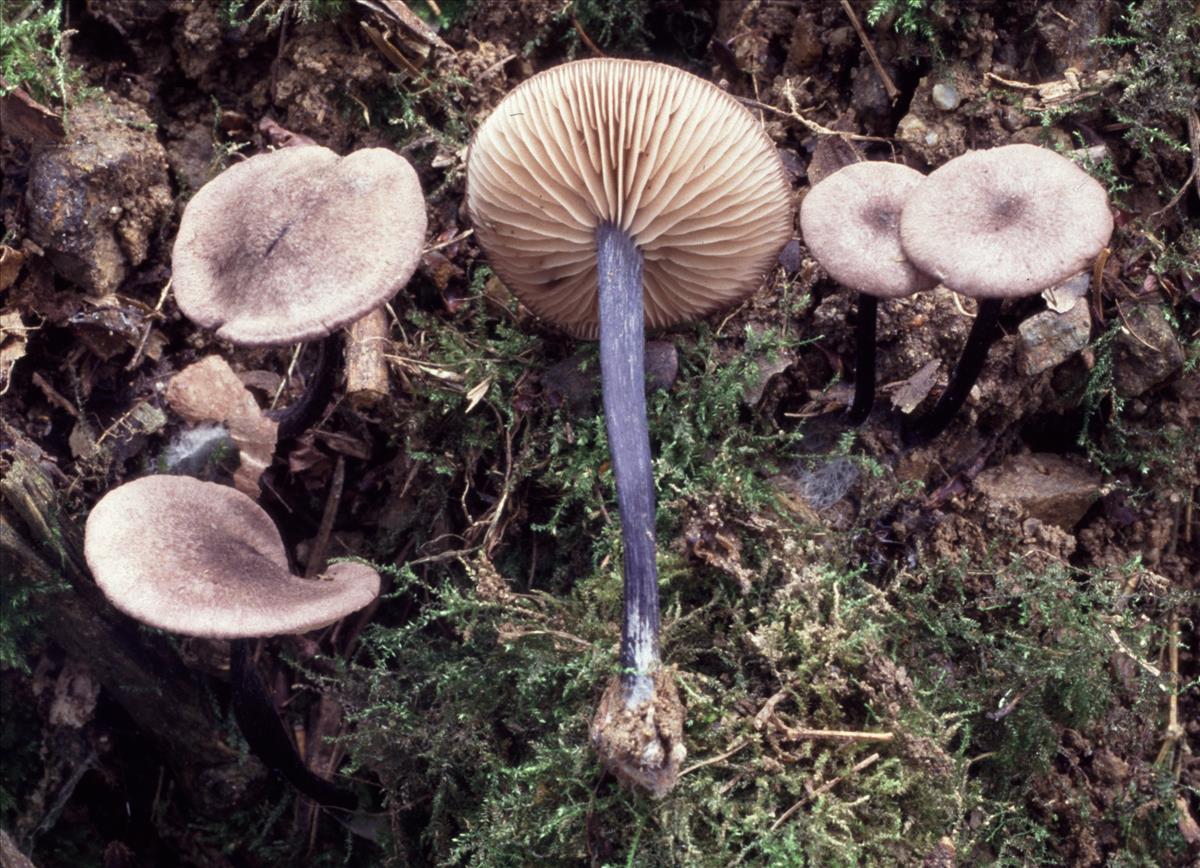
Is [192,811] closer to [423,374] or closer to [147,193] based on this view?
[423,374]

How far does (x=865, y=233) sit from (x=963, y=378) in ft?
1.58

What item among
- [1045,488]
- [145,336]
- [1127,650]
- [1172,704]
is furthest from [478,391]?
[1172,704]

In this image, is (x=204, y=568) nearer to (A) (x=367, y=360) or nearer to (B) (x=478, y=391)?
(A) (x=367, y=360)

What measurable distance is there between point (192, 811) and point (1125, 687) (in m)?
2.79

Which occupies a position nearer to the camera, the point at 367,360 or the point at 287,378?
the point at 367,360

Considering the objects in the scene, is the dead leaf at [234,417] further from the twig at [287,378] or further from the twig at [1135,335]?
the twig at [1135,335]

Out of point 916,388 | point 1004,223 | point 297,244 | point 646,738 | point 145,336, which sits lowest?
point 646,738

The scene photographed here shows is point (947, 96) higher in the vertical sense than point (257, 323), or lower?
higher

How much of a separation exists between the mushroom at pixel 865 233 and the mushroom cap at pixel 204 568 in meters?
1.41

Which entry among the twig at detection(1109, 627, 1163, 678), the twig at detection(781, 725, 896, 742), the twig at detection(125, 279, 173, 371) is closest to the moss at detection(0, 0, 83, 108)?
the twig at detection(125, 279, 173, 371)

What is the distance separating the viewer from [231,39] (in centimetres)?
289

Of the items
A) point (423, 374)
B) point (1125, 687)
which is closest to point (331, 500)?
point (423, 374)

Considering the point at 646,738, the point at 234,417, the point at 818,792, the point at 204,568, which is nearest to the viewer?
the point at 646,738

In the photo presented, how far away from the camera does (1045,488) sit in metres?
2.56
